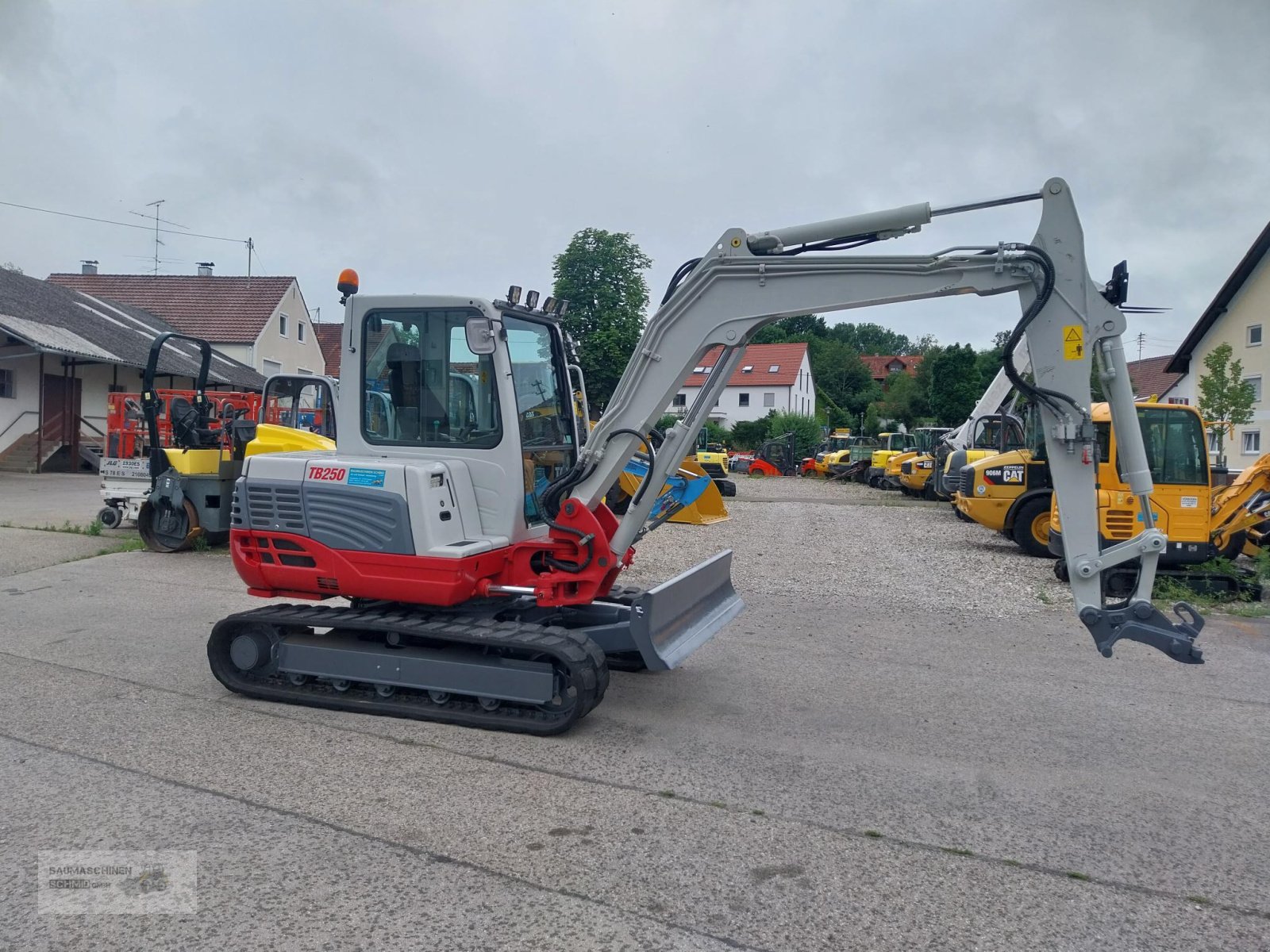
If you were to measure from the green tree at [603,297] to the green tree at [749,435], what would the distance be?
72.7ft

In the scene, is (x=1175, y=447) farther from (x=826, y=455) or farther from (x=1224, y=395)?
(x=826, y=455)

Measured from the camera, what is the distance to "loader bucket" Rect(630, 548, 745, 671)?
5.43m

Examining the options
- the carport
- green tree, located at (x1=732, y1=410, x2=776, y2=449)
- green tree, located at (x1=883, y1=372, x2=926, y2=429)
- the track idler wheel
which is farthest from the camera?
green tree, located at (x1=883, y1=372, x2=926, y2=429)

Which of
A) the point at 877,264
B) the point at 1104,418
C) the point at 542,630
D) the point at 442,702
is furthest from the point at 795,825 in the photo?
the point at 1104,418

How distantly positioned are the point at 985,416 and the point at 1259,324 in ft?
55.8

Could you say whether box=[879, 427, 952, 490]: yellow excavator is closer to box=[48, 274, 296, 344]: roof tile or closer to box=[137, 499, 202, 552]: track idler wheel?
box=[137, 499, 202, 552]: track idler wheel

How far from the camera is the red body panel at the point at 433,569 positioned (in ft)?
18.6

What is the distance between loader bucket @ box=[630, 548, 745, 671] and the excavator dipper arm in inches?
44.3

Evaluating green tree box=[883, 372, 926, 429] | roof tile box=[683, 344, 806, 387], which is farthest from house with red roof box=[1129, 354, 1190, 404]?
roof tile box=[683, 344, 806, 387]

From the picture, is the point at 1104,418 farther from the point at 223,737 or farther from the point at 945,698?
the point at 223,737

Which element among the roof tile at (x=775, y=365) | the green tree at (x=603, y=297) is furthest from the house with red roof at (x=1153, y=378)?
the green tree at (x=603, y=297)

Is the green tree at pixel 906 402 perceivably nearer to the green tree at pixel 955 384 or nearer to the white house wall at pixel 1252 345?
the green tree at pixel 955 384

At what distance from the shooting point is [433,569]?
5.62 metres

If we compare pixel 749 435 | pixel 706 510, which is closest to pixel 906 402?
pixel 749 435
